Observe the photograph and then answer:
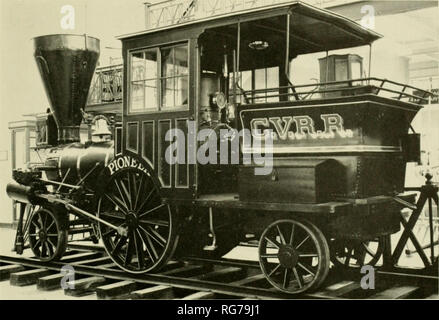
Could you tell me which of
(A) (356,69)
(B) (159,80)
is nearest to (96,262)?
(B) (159,80)

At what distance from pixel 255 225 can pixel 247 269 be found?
1.62 meters

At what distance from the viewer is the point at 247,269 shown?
7.53m

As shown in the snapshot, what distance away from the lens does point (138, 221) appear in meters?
7.16

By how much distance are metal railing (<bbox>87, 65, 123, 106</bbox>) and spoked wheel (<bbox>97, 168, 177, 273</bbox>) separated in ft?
26.4

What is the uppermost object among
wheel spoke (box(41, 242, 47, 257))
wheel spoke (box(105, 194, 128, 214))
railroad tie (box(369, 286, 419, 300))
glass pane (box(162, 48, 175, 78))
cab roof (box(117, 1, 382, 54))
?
cab roof (box(117, 1, 382, 54))

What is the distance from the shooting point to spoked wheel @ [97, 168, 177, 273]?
6.91m

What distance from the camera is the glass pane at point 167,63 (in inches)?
269

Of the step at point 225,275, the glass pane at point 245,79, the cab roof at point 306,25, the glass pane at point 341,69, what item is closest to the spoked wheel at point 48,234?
the step at point 225,275

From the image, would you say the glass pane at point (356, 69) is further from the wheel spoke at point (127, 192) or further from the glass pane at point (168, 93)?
the wheel spoke at point (127, 192)

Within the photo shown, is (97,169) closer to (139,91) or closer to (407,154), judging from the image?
(139,91)

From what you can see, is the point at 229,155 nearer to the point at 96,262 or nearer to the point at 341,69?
the point at 341,69


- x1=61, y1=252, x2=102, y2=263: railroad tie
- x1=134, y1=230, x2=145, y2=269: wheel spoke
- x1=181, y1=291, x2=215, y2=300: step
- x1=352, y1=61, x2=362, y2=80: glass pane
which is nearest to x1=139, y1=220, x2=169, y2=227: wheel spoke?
x1=134, y1=230, x2=145, y2=269: wheel spoke

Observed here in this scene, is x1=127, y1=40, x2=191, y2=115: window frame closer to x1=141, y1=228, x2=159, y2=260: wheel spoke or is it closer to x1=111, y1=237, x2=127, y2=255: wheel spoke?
x1=141, y1=228, x2=159, y2=260: wheel spoke

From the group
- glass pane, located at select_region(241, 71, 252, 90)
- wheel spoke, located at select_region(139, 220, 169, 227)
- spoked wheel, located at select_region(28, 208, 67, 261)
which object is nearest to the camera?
wheel spoke, located at select_region(139, 220, 169, 227)
